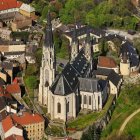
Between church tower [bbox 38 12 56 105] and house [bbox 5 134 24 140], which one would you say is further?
church tower [bbox 38 12 56 105]

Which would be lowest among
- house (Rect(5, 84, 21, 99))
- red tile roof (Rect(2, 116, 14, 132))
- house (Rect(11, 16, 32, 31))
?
red tile roof (Rect(2, 116, 14, 132))

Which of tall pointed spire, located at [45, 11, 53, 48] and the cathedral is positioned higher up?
tall pointed spire, located at [45, 11, 53, 48]

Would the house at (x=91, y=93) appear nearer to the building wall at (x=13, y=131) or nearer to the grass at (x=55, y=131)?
the grass at (x=55, y=131)

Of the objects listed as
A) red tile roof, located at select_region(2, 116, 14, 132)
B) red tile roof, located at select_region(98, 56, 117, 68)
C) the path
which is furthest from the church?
red tile roof, located at select_region(98, 56, 117, 68)

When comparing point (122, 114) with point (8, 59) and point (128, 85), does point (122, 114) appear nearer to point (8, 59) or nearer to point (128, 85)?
point (128, 85)

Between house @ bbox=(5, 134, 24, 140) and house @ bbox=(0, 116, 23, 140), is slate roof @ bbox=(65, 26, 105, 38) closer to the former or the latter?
house @ bbox=(0, 116, 23, 140)

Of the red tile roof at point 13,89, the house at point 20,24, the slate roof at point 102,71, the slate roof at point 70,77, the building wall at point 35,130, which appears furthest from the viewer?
the house at point 20,24

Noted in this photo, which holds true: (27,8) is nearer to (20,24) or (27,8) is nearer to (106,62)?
(20,24)

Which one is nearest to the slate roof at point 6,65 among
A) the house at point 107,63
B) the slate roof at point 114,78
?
the house at point 107,63
